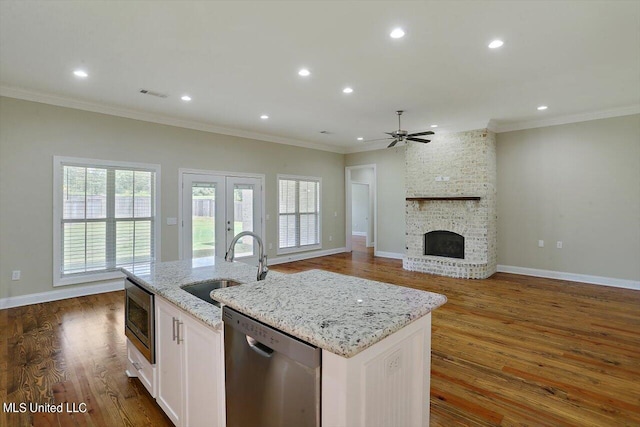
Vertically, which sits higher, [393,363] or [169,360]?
[393,363]

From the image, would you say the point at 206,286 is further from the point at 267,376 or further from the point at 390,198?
the point at 390,198

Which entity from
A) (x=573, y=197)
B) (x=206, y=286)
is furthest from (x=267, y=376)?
(x=573, y=197)

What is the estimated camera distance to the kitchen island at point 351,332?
0.94 metres

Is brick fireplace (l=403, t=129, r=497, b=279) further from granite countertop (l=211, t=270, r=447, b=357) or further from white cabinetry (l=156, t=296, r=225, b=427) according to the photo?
white cabinetry (l=156, t=296, r=225, b=427)

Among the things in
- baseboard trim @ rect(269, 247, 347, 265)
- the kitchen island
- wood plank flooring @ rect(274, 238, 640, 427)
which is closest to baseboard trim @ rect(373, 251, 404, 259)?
baseboard trim @ rect(269, 247, 347, 265)

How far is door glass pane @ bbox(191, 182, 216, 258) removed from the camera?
5.95 meters

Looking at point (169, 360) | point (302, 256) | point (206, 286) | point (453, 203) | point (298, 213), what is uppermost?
point (453, 203)

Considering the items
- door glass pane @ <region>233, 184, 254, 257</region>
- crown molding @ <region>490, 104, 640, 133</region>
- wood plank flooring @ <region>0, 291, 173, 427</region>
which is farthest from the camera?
door glass pane @ <region>233, 184, 254, 257</region>

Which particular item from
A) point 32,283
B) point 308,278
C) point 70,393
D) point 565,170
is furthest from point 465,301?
point 32,283

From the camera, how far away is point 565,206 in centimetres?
561

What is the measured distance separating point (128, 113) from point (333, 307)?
211 inches

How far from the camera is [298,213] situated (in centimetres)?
780

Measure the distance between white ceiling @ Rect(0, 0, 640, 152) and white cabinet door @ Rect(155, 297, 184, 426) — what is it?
2.26 meters

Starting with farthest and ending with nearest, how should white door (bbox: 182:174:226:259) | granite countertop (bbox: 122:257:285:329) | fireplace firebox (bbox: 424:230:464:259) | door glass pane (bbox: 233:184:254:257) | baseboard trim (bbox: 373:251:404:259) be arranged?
baseboard trim (bbox: 373:251:404:259), door glass pane (bbox: 233:184:254:257), fireplace firebox (bbox: 424:230:464:259), white door (bbox: 182:174:226:259), granite countertop (bbox: 122:257:285:329)
